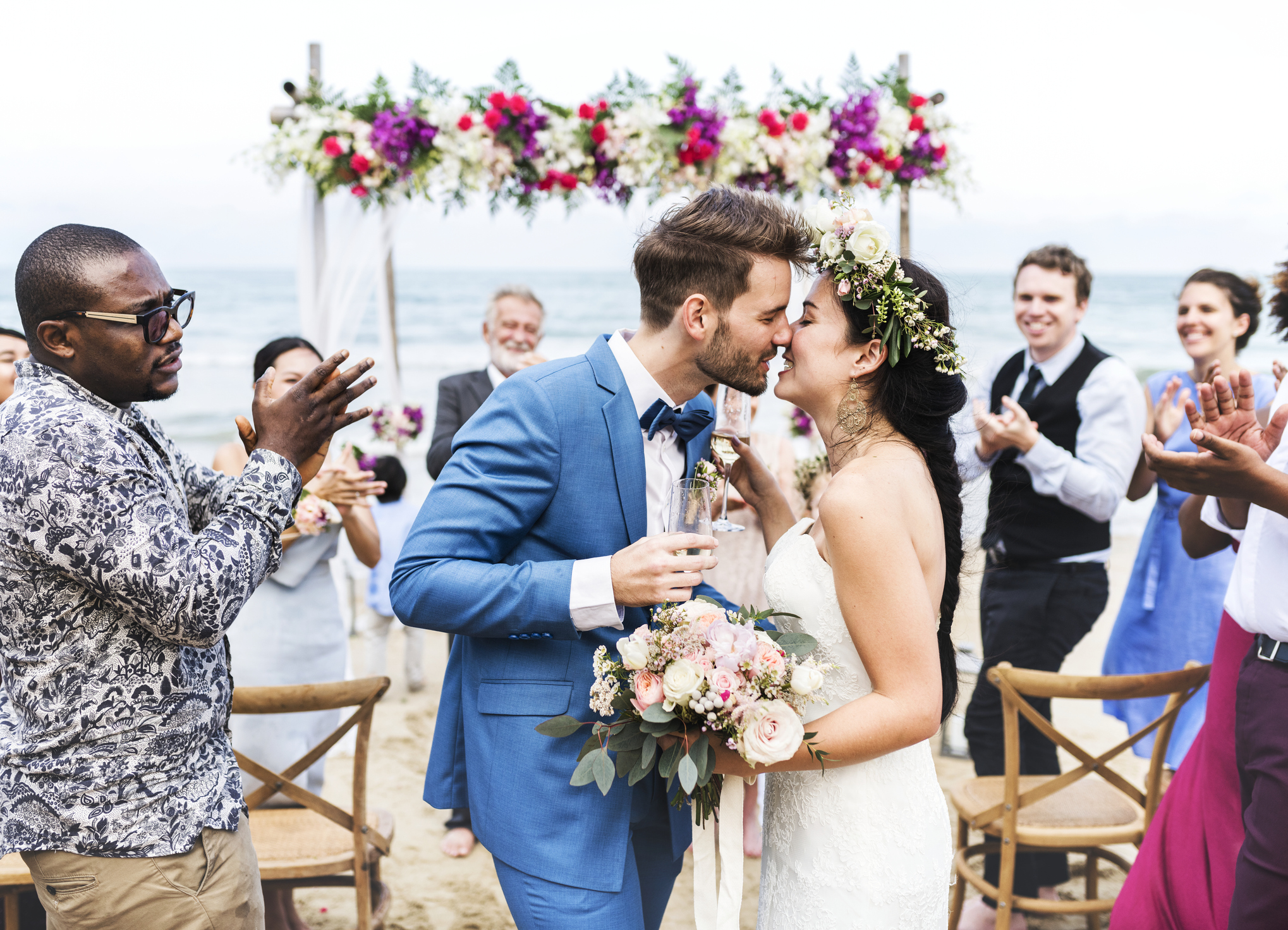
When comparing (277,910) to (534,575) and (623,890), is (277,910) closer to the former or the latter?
(623,890)

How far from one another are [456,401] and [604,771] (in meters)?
3.67

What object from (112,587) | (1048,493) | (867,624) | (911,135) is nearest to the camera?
(112,587)

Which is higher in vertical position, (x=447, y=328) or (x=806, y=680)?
(x=447, y=328)

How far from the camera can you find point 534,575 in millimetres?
1844

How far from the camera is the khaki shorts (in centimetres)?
185

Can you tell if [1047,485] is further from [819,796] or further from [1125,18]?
[1125,18]

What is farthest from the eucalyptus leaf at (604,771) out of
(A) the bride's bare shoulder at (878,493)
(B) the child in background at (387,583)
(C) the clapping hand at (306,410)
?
(B) the child in background at (387,583)

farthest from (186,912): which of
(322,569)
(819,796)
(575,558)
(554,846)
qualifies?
(322,569)

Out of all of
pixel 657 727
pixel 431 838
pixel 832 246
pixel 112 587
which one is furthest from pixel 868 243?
pixel 431 838

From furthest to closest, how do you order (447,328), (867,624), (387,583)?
(447,328) → (387,583) → (867,624)

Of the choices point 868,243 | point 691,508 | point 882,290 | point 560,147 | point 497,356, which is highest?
point 560,147

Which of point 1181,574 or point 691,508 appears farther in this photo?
point 1181,574

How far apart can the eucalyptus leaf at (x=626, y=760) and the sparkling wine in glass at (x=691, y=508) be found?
42 cm

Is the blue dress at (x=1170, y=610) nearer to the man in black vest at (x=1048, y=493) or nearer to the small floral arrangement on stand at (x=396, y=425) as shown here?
the man in black vest at (x=1048, y=493)
